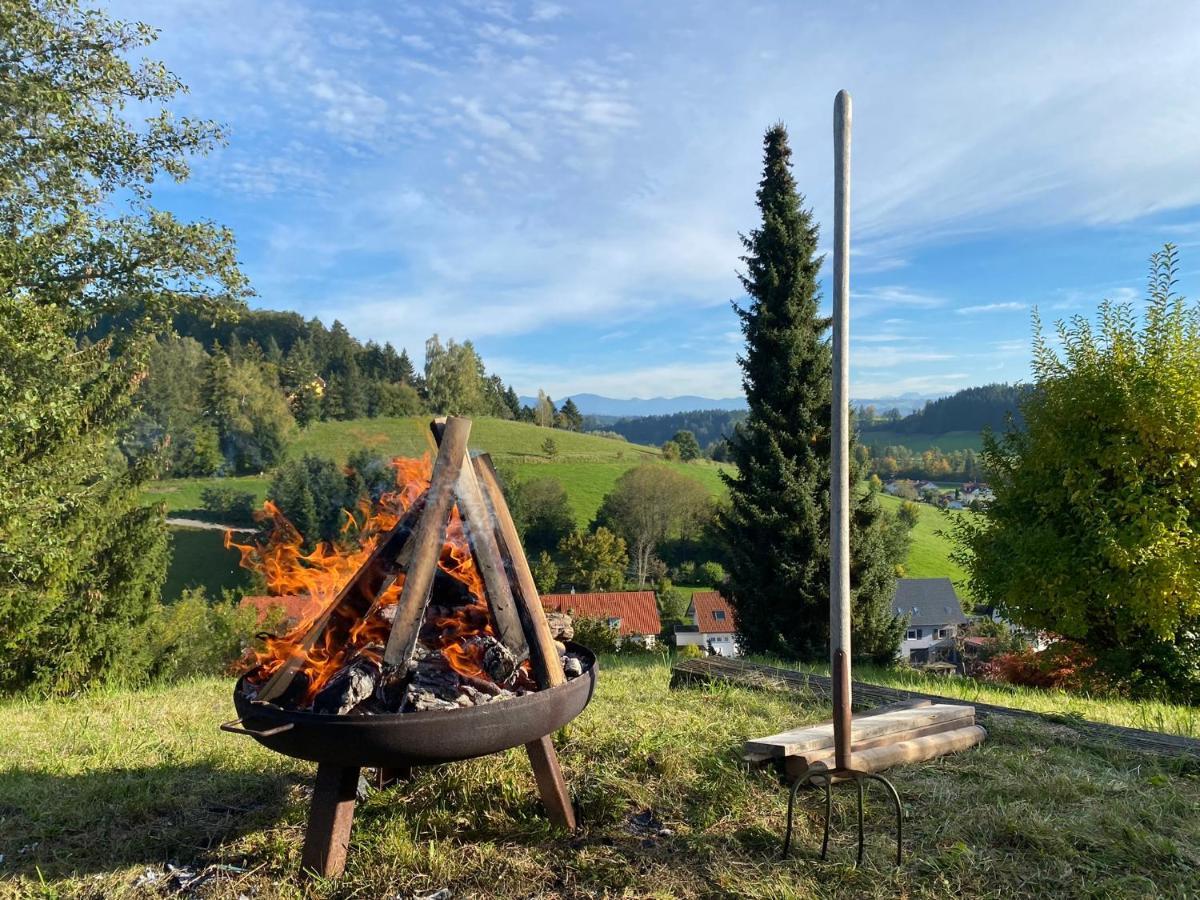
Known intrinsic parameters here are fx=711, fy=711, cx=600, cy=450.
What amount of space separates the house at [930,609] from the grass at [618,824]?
43631 millimetres

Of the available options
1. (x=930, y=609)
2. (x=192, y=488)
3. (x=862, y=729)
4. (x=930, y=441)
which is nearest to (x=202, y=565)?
(x=192, y=488)

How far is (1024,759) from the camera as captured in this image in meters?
3.88

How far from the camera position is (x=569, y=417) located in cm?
8075

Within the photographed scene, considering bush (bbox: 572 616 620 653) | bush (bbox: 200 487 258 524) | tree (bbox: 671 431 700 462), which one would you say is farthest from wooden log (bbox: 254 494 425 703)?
tree (bbox: 671 431 700 462)

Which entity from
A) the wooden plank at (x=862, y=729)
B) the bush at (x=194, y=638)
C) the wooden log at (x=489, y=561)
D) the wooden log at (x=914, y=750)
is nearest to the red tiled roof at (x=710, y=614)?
the bush at (x=194, y=638)

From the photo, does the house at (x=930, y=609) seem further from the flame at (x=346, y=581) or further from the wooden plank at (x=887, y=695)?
the flame at (x=346, y=581)

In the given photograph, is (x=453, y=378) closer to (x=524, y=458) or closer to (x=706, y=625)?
(x=706, y=625)

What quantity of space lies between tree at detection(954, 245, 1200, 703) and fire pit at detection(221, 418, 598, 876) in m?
8.59

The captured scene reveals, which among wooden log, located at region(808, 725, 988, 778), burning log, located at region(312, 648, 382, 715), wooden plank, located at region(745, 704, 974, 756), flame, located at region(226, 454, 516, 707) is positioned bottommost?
wooden log, located at region(808, 725, 988, 778)

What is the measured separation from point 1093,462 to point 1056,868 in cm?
871

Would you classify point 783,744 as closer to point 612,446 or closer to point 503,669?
point 503,669

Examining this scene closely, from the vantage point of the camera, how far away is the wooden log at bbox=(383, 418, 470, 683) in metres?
2.86

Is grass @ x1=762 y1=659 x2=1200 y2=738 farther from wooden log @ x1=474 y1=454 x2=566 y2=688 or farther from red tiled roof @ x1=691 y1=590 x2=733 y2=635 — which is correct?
red tiled roof @ x1=691 y1=590 x2=733 y2=635

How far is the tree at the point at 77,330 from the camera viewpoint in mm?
8852
